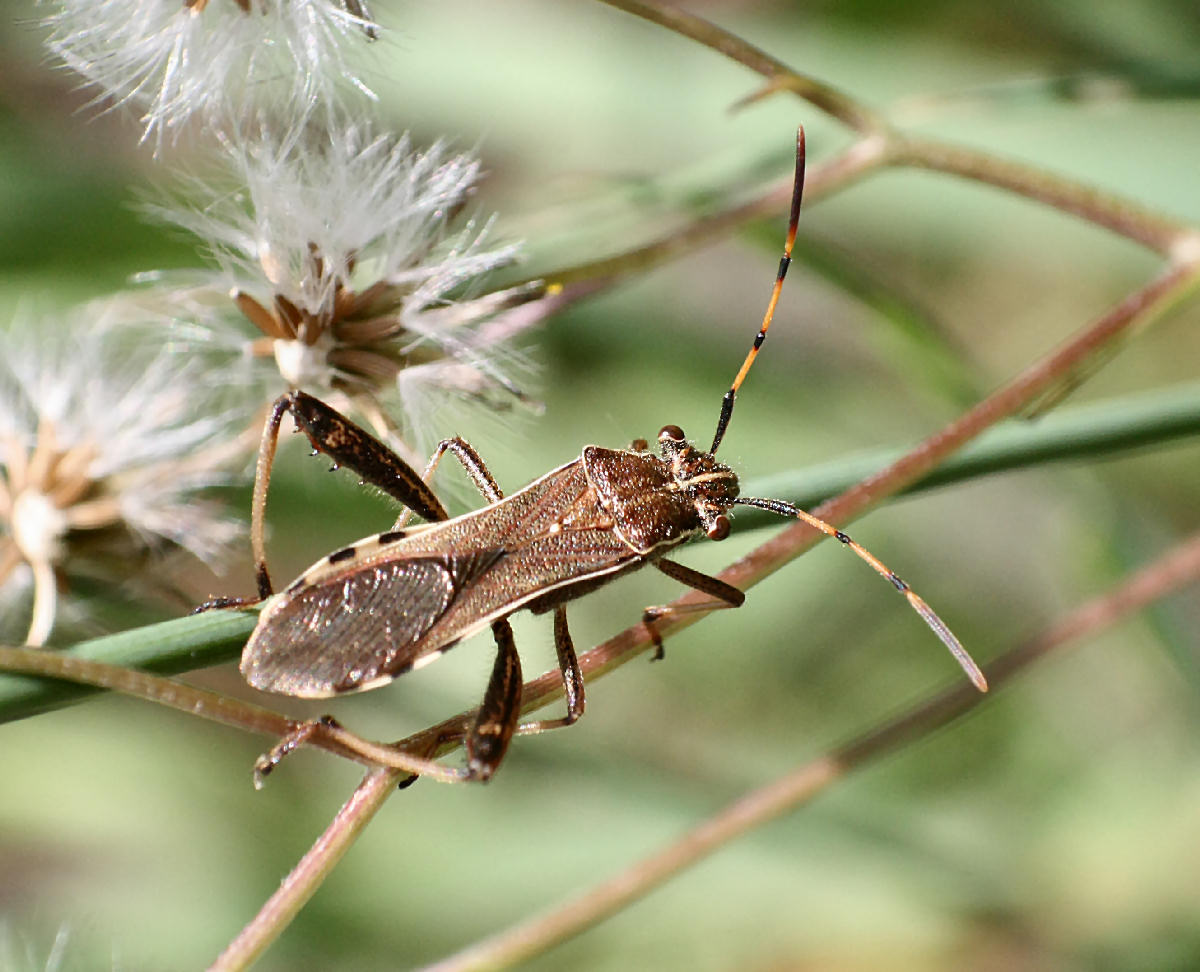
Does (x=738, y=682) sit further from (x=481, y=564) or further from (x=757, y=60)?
(x=757, y=60)

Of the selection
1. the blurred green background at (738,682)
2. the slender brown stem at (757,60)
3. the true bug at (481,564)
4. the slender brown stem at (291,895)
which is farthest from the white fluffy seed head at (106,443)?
the slender brown stem at (757,60)

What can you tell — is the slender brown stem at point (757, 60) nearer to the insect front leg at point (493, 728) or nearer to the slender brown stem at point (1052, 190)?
the slender brown stem at point (1052, 190)

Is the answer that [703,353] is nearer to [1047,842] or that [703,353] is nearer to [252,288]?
[1047,842]

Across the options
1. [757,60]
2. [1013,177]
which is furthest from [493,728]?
[1013,177]

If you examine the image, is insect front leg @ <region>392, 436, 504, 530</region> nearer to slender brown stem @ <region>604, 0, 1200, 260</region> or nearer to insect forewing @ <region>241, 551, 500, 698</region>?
insect forewing @ <region>241, 551, 500, 698</region>

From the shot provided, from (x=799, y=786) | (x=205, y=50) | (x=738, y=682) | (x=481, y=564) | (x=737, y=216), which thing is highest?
(x=205, y=50)

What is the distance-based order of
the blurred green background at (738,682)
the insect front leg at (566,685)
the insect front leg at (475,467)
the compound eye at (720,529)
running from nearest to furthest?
the insect front leg at (566,685) → the compound eye at (720,529) → the insect front leg at (475,467) → the blurred green background at (738,682)
